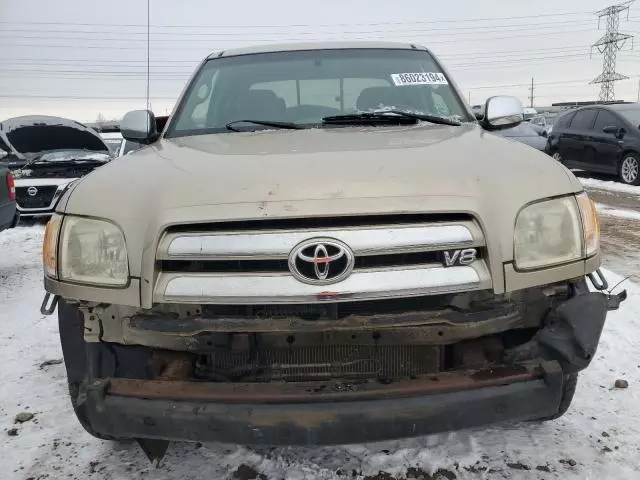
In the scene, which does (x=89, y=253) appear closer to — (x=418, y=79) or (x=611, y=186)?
(x=418, y=79)

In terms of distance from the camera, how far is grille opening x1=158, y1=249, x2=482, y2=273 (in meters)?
1.91

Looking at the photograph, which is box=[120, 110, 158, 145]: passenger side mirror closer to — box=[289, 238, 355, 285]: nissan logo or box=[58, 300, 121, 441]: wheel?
box=[58, 300, 121, 441]: wheel

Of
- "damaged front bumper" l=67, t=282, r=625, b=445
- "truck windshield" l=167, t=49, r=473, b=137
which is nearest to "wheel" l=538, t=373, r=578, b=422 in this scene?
"damaged front bumper" l=67, t=282, r=625, b=445

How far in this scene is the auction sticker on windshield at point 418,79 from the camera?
3.38m

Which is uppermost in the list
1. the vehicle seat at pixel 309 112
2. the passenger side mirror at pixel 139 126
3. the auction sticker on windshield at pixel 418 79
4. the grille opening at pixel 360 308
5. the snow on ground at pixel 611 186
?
the auction sticker on windshield at pixel 418 79

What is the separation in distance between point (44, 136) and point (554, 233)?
10.2m

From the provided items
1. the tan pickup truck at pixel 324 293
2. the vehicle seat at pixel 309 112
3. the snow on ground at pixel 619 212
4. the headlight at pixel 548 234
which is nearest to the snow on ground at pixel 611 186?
the snow on ground at pixel 619 212

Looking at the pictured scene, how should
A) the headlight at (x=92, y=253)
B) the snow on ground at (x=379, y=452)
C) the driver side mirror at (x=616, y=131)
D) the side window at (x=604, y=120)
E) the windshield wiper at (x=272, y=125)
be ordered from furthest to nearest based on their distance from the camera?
the side window at (x=604, y=120), the driver side mirror at (x=616, y=131), the windshield wiper at (x=272, y=125), the snow on ground at (x=379, y=452), the headlight at (x=92, y=253)

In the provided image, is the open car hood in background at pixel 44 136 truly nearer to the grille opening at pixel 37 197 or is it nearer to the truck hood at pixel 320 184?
the grille opening at pixel 37 197

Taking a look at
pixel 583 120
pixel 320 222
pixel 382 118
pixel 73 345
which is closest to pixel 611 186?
pixel 583 120

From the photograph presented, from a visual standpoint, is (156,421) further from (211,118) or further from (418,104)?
(418,104)

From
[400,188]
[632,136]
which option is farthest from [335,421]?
[632,136]

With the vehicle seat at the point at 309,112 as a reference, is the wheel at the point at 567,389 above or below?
below

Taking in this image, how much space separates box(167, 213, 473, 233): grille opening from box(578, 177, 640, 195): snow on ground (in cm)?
1004
